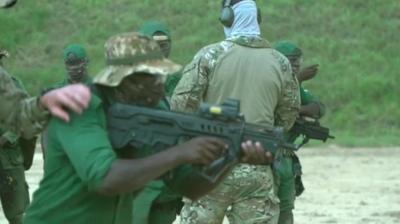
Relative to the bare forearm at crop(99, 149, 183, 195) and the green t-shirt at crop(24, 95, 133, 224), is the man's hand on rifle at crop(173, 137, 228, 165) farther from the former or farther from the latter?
the green t-shirt at crop(24, 95, 133, 224)

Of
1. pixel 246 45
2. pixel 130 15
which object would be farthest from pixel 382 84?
pixel 246 45

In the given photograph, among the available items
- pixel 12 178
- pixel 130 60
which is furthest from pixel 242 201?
pixel 12 178

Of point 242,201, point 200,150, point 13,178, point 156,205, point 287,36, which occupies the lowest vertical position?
point 287,36

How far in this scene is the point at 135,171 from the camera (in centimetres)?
447

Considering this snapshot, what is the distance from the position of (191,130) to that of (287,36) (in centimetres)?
2045

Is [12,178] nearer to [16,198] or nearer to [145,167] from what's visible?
[16,198]

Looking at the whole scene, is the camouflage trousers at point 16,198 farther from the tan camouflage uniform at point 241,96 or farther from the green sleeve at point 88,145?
the green sleeve at point 88,145

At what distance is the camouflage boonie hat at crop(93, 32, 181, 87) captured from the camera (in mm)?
4684

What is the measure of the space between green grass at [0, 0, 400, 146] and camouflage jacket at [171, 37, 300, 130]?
13559 mm

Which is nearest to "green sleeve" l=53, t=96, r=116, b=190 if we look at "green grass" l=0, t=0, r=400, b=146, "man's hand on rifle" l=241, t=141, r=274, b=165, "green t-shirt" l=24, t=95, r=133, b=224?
"green t-shirt" l=24, t=95, r=133, b=224

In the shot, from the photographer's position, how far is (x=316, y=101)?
8.95m

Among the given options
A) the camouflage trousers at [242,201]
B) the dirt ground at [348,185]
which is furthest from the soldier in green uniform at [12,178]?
the dirt ground at [348,185]

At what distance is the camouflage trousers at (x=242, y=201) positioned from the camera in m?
6.83

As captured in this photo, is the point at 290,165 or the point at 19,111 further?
the point at 290,165
